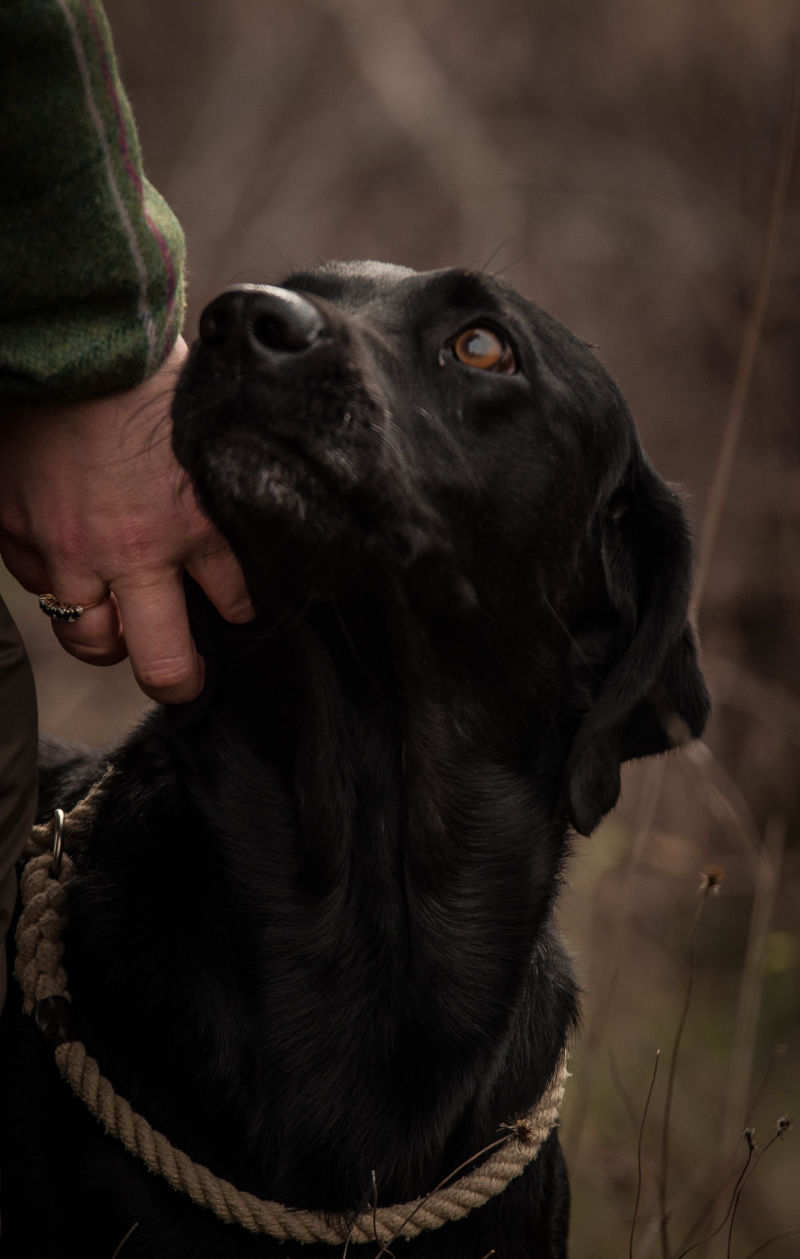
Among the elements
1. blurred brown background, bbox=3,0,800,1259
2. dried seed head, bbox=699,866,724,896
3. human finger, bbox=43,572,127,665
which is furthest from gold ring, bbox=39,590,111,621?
blurred brown background, bbox=3,0,800,1259

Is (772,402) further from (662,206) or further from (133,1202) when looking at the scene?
(133,1202)

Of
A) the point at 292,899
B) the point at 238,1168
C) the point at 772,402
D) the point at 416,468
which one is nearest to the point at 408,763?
the point at 292,899

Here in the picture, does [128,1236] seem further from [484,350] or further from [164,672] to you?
[484,350]

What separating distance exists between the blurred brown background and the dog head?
287 cm

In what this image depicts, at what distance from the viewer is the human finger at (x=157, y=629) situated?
2225 mm

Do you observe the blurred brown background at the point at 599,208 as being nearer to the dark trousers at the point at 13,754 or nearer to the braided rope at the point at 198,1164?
the braided rope at the point at 198,1164

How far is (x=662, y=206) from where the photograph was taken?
7273mm

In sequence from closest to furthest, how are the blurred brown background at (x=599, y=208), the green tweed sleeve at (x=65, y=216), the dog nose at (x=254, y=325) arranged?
the green tweed sleeve at (x=65, y=216), the dog nose at (x=254, y=325), the blurred brown background at (x=599, y=208)

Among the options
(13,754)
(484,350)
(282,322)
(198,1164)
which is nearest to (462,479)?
(484,350)

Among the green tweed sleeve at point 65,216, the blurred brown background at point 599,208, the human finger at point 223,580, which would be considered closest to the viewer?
the green tweed sleeve at point 65,216

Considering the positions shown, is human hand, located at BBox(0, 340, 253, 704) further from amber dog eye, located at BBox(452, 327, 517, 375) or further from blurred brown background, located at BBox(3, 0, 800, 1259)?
blurred brown background, located at BBox(3, 0, 800, 1259)

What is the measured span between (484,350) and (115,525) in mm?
815

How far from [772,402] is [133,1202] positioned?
4873mm

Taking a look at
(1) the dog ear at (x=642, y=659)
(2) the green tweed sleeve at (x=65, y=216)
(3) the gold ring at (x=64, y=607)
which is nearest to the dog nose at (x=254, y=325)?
(2) the green tweed sleeve at (x=65, y=216)
